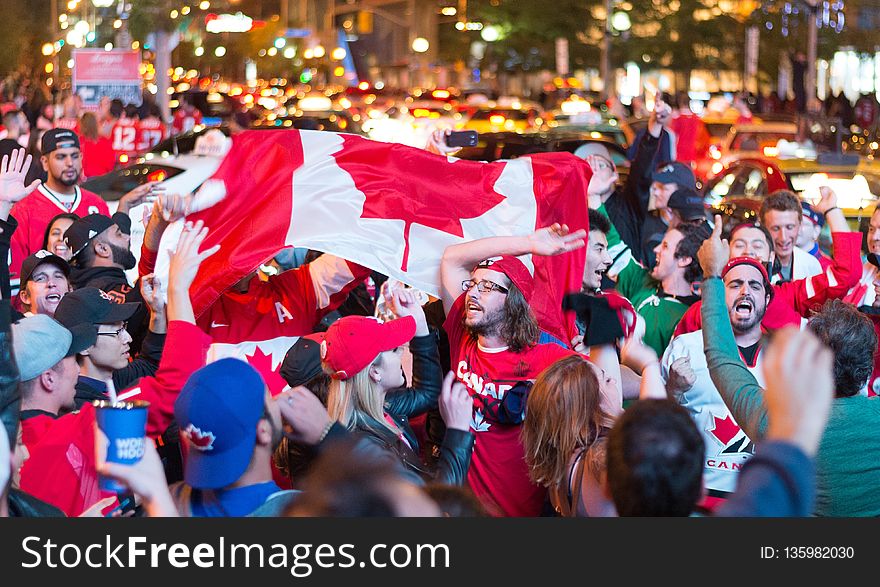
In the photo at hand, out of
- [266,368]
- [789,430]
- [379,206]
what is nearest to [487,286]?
[266,368]

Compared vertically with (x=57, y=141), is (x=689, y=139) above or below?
below

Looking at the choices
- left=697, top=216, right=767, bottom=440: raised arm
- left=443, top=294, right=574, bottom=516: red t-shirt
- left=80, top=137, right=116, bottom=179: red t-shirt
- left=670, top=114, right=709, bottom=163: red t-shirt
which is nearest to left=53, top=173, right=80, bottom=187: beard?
left=443, top=294, right=574, bottom=516: red t-shirt

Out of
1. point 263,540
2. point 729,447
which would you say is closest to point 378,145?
point 729,447

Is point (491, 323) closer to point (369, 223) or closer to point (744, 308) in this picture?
point (744, 308)

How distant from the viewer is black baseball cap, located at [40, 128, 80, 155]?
10.1 metres

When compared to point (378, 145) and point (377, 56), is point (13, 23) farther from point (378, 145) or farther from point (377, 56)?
point (377, 56)

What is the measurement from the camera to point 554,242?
652 centimetres

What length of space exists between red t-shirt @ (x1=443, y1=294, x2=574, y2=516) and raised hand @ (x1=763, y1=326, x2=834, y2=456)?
236 cm

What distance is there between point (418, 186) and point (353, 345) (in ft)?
8.81

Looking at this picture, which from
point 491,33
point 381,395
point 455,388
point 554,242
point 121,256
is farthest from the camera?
point 491,33

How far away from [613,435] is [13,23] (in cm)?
3270

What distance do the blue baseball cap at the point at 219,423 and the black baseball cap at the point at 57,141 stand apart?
6.40 m

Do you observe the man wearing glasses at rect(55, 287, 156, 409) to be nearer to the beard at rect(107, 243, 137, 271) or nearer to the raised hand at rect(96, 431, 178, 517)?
the beard at rect(107, 243, 137, 271)

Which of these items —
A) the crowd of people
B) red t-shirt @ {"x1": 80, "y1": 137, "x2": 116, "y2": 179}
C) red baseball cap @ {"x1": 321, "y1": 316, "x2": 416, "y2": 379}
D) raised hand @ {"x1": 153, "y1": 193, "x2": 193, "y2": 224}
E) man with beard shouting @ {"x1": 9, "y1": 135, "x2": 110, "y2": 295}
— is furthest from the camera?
red t-shirt @ {"x1": 80, "y1": 137, "x2": 116, "y2": 179}
